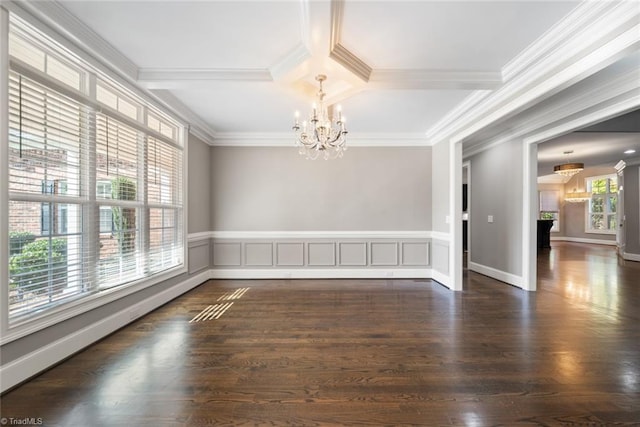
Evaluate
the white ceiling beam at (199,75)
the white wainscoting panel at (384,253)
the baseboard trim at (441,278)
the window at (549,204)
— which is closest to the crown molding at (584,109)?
the baseboard trim at (441,278)

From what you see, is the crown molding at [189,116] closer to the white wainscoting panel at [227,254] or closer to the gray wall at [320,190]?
the gray wall at [320,190]

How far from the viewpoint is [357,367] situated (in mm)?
2178

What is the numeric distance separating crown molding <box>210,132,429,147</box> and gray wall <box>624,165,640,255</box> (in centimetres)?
665

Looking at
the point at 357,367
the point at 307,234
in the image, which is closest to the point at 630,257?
the point at 307,234

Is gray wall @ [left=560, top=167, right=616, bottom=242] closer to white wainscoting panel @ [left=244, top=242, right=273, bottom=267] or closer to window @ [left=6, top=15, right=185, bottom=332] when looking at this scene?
white wainscoting panel @ [left=244, top=242, right=273, bottom=267]

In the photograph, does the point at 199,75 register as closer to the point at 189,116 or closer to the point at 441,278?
the point at 189,116

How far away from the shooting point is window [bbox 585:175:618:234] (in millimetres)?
10253

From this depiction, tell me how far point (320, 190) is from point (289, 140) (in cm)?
109

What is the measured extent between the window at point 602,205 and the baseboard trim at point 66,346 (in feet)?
48.5

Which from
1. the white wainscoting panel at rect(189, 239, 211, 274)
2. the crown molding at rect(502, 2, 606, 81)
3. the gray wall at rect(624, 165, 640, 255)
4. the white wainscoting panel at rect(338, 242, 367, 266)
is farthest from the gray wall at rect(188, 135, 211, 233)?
the gray wall at rect(624, 165, 640, 255)

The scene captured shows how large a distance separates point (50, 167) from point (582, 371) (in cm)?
452

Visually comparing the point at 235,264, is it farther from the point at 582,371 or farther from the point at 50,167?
the point at 582,371

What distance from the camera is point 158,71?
288 centimetres

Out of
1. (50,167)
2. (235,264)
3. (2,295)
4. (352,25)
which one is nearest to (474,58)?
(352,25)
